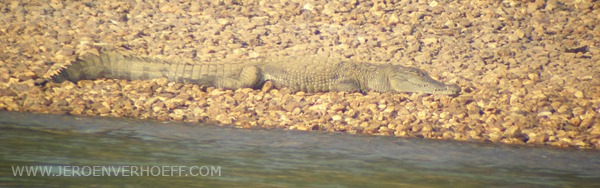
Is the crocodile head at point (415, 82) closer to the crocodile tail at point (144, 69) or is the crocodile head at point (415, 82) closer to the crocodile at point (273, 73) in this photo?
the crocodile at point (273, 73)

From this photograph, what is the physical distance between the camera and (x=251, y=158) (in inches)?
137

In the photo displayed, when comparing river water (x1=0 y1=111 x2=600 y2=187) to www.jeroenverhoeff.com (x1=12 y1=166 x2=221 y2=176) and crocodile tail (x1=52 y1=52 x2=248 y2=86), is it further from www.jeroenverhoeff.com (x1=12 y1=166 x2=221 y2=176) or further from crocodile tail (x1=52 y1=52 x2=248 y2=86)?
crocodile tail (x1=52 y1=52 x2=248 y2=86)

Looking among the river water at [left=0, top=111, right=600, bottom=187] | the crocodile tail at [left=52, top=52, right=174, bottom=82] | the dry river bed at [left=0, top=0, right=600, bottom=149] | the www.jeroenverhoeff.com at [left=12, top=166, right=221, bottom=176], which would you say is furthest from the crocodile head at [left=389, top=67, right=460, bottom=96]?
the www.jeroenverhoeff.com at [left=12, top=166, right=221, bottom=176]

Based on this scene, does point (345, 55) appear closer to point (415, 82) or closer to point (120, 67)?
point (415, 82)

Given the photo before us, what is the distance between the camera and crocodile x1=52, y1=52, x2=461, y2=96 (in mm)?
6773

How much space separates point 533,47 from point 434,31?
5.37ft

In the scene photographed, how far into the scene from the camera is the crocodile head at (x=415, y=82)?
6.59 m

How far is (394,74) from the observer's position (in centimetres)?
750

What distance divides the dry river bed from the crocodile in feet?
0.71

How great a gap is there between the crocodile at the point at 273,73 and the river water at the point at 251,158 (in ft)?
6.08

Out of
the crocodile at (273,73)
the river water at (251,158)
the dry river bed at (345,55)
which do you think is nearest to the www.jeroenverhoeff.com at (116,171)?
the river water at (251,158)

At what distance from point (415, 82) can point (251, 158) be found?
13.6ft

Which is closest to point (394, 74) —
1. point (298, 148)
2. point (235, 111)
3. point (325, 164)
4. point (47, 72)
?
point (235, 111)

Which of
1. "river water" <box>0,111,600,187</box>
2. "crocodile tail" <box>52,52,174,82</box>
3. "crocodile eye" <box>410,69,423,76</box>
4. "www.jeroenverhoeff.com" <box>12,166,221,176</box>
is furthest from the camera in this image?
"crocodile eye" <box>410,69,423,76</box>
